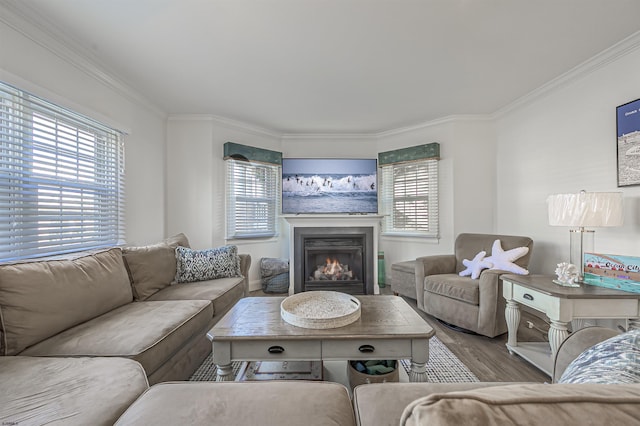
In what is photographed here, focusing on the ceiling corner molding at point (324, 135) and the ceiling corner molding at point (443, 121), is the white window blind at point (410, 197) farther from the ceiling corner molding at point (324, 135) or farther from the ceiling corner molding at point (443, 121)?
the ceiling corner molding at point (324, 135)

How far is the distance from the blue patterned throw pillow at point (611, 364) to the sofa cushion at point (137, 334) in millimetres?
1717

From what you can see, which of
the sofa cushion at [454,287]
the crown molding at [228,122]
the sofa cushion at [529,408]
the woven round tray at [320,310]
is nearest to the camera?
the sofa cushion at [529,408]

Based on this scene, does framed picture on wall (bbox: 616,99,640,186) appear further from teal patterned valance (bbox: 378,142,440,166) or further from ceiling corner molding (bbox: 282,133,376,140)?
ceiling corner molding (bbox: 282,133,376,140)

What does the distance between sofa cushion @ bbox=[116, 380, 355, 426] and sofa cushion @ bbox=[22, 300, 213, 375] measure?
Answer: 1.74ft

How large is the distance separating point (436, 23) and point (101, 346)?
9.23 ft

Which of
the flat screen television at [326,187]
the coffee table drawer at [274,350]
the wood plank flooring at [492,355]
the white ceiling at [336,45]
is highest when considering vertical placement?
the white ceiling at [336,45]

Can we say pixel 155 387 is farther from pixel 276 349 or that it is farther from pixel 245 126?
pixel 245 126

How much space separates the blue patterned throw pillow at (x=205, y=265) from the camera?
250 centimetres

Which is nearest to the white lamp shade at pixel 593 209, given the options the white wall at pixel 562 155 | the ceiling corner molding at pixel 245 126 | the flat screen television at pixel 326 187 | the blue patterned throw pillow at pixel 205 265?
the white wall at pixel 562 155

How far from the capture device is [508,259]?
7.91 feet

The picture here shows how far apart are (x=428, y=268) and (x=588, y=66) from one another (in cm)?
231

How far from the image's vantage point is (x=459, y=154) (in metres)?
3.51

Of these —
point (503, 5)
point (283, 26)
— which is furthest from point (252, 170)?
A: point (503, 5)

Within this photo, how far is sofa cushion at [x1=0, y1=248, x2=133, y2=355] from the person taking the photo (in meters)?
1.30
